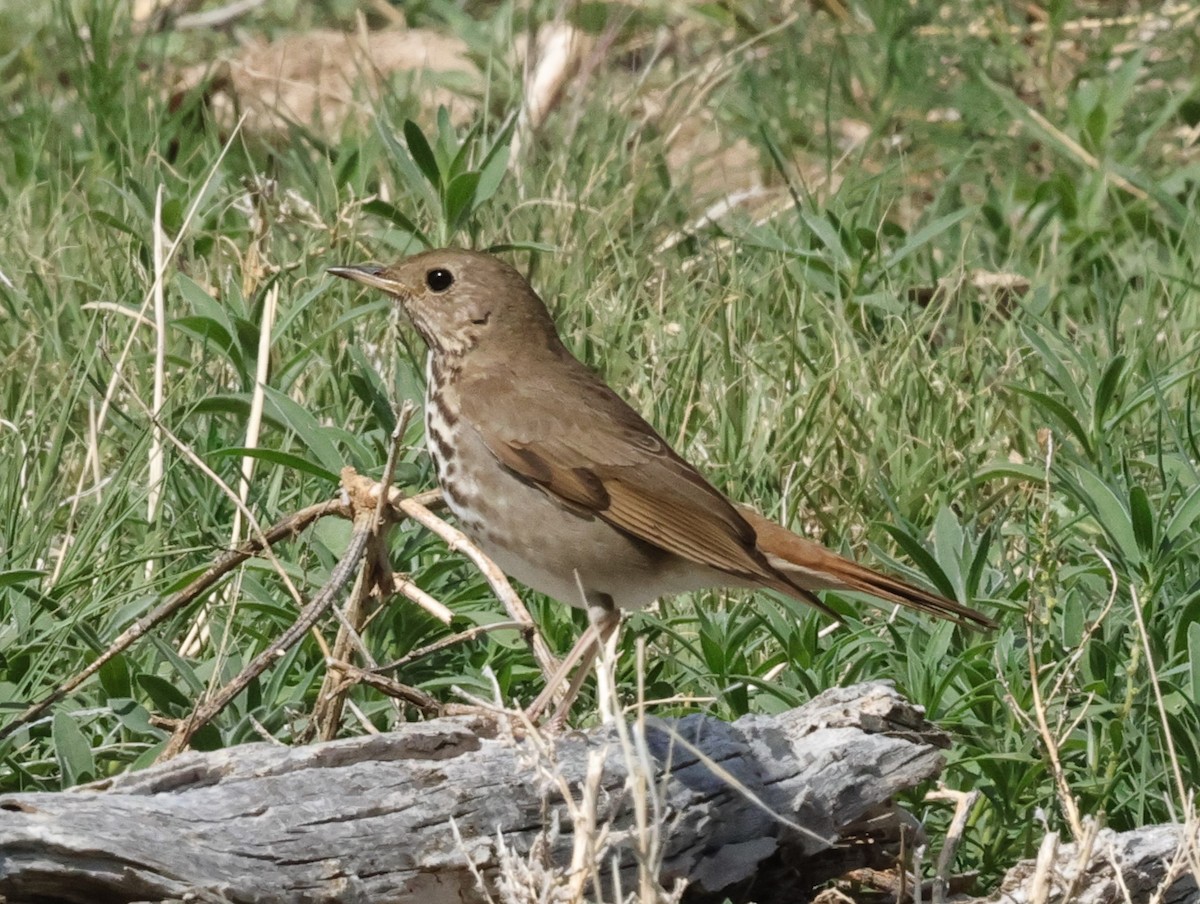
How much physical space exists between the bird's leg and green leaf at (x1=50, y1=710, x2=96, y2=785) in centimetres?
69

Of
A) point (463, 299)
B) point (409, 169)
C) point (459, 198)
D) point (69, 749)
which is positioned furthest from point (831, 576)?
point (409, 169)

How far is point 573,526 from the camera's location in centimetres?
378

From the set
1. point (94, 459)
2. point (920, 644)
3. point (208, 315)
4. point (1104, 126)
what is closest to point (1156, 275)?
point (1104, 126)

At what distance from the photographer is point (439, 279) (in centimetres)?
412

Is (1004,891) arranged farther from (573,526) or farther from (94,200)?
(94,200)

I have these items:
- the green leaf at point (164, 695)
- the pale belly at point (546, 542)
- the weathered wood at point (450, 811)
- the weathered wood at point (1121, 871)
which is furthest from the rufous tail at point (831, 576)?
the green leaf at point (164, 695)

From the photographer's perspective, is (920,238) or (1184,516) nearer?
(1184,516)

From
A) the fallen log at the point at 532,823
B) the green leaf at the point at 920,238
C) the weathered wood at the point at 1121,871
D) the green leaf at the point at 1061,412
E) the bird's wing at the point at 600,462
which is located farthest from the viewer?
the green leaf at the point at 920,238

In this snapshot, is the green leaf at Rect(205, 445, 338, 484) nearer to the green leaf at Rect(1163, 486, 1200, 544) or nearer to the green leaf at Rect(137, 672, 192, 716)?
the green leaf at Rect(137, 672, 192, 716)

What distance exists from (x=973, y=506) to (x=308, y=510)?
4.93 feet

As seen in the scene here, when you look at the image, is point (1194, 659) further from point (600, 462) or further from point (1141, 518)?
point (600, 462)

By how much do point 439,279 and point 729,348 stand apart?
2.97 ft

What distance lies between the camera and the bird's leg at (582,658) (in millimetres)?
3359

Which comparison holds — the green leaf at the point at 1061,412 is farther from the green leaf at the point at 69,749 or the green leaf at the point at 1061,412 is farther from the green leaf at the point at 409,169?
the green leaf at the point at 69,749
